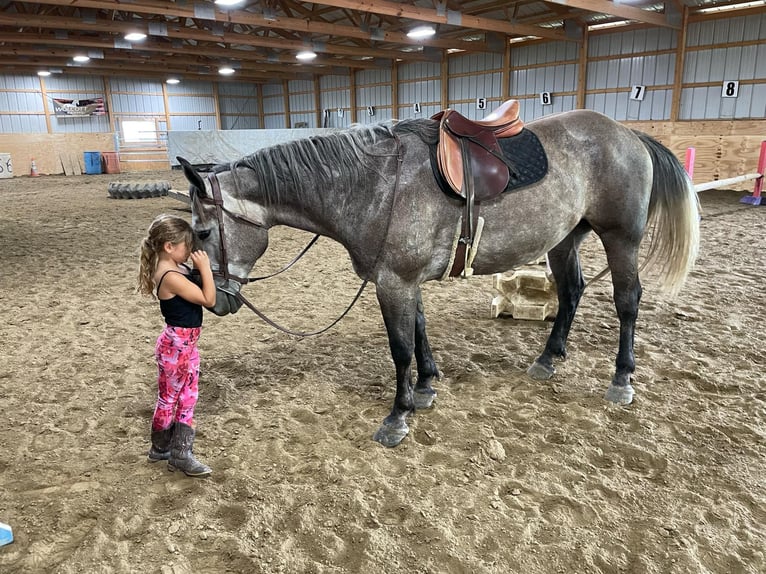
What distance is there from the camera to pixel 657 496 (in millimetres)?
2109

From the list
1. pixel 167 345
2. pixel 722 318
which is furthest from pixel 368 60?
pixel 167 345

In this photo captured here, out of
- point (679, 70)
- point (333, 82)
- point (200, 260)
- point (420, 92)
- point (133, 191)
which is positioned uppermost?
point (333, 82)

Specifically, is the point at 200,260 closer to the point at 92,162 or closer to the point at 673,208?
the point at 673,208

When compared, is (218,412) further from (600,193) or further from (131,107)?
(131,107)

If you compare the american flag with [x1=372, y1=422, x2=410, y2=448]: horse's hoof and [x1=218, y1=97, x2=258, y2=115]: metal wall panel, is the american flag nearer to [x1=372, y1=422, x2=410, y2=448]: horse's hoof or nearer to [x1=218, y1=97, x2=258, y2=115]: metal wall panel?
[x1=218, y1=97, x2=258, y2=115]: metal wall panel

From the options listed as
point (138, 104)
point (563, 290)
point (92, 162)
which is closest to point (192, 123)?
point (138, 104)

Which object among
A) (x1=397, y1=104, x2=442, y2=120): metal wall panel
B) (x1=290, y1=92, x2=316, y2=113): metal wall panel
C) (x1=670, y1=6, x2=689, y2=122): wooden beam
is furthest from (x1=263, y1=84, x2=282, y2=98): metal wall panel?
(x1=670, y1=6, x2=689, y2=122): wooden beam

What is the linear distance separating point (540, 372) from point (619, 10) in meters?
11.5

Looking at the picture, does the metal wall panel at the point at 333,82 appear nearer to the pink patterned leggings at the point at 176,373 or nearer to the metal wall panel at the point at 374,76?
the metal wall panel at the point at 374,76

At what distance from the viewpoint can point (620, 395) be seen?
9.46ft

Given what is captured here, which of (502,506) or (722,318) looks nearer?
(502,506)

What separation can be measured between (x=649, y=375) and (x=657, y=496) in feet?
4.02

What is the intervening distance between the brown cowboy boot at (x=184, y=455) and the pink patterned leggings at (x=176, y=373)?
43 millimetres

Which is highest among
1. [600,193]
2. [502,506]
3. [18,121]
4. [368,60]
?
[368,60]
